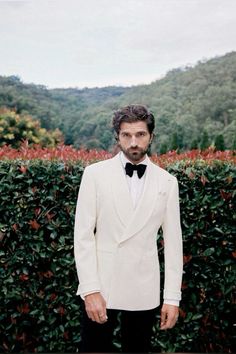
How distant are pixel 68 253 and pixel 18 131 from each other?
1417cm

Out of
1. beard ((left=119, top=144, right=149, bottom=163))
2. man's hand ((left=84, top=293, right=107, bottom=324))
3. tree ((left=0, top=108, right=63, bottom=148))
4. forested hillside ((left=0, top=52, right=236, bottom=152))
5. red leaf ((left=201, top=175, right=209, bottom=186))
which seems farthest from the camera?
forested hillside ((left=0, top=52, right=236, bottom=152))

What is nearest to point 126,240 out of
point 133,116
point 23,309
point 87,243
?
point 87,243

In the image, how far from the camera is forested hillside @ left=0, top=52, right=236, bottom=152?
17.7 meters

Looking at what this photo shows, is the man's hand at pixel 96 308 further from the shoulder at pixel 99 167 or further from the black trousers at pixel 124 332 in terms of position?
the shoulder at pixel 99 167

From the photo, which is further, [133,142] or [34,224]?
[34,224]

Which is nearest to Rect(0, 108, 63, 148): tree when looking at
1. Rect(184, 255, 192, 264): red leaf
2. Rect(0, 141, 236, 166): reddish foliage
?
Rect(0, 141, 236, 166): reddish foliage

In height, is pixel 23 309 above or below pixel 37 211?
below

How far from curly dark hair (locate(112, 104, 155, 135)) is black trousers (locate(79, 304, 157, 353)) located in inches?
31.1

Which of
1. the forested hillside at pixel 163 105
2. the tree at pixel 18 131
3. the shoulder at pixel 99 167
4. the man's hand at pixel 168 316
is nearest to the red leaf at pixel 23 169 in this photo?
the shoulder at pixel 99 167

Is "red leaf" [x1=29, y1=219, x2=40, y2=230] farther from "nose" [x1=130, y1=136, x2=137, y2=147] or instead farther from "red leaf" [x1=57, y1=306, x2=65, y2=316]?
"nose" [x1=130, y1=136, x2=137, y2=147]

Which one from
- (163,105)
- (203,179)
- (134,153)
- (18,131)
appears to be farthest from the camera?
(163,105)

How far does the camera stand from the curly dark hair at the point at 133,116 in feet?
7.02

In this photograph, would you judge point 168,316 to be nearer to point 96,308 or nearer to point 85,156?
point 96,308

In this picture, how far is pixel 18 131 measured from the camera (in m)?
17.1
